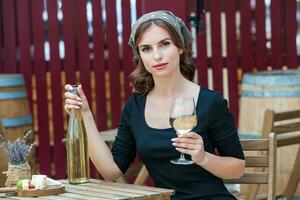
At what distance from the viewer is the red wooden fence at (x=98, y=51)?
20.5 ft

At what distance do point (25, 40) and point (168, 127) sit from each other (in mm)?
3258

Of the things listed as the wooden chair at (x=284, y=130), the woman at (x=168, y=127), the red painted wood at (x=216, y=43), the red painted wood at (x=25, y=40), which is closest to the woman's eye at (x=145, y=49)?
the woman at (x=168, y=127)

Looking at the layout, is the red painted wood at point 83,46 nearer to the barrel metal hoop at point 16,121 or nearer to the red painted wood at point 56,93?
the red painted wood at point 56,93

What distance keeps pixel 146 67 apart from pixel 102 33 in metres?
3.13

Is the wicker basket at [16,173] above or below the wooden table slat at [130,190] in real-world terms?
above

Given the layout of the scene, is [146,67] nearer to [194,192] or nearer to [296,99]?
[194,192]

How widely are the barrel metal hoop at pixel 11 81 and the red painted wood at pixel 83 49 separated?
0.73 meters

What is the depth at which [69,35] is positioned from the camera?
627cm

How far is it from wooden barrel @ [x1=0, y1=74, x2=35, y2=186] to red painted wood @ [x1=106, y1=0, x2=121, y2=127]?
34.4 inches

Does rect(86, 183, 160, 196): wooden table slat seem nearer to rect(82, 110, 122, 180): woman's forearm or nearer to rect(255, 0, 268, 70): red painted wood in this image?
rect(82, 110, 122, 180): woman's forearm

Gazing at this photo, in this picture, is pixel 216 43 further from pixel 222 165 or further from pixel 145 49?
pixel 222 165

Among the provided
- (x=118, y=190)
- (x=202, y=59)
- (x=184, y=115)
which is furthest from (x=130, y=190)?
(x=202, y=59)

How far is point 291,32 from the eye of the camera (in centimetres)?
647

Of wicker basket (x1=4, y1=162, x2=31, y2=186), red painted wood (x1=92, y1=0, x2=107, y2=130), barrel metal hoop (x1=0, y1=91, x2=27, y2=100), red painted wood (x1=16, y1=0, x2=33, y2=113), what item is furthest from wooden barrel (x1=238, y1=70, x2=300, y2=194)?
wicker basket (x1=4, y1=162, x2=31, y2=186)
